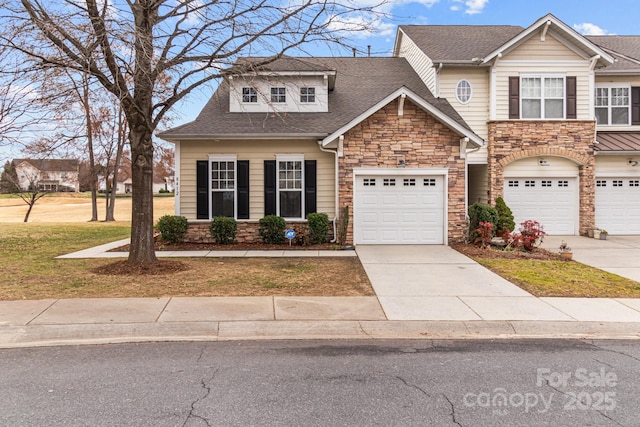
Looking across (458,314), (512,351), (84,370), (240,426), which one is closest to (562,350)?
(512,351)

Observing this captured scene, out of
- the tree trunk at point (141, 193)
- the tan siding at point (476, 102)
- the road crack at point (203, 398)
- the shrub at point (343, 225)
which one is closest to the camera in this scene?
the road crack at point (203, 398)

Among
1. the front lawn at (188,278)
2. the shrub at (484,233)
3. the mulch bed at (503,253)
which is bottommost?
the front lawn at (188,278)

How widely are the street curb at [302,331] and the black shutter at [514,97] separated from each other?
11343 millimetres

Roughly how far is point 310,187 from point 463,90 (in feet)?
22.9

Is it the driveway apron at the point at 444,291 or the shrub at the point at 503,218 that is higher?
the shrub at the point at 503,218

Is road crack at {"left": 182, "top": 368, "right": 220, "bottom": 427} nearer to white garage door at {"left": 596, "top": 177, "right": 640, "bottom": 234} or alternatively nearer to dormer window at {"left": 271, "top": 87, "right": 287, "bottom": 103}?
dormer window at {"left": 271, "top": 87, "right": 287, "bottom": 103}

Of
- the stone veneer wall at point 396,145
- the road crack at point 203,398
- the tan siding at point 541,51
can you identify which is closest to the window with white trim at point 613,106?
the tan siding at point 541,51

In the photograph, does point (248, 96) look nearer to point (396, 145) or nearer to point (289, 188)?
point (289, 188)

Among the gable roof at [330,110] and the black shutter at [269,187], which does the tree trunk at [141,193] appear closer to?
the gable roof at [330,110]

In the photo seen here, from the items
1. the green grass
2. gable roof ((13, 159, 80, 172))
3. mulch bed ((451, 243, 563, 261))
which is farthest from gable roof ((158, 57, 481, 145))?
gable roof ((13, 159, 80, 172))

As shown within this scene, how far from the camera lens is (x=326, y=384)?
167 inches

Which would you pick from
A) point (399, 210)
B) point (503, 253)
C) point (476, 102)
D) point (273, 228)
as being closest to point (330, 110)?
point (399, 210)

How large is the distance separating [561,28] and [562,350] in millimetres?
14123

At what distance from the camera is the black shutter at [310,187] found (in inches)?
576
